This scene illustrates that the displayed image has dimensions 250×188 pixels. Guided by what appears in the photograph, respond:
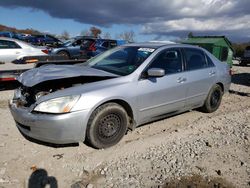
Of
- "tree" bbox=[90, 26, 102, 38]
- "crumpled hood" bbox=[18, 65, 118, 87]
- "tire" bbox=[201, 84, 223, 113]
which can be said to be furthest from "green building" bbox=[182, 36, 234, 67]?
"tree" bbox=[90, 26, 102, 38]

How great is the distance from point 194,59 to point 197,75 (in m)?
0.36

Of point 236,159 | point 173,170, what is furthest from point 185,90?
point 173,170

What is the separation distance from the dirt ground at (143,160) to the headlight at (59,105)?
0.70m

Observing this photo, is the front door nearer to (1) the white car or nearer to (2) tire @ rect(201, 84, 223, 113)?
(2) tire @ rect(201, 84, 223, 113)

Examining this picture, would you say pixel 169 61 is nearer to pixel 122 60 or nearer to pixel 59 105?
pixel 122 60

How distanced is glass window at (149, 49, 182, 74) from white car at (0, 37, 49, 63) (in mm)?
5585

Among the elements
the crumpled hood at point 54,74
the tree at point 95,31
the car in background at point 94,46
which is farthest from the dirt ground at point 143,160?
the tree at point 95,31

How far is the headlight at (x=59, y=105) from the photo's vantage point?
13.0ft

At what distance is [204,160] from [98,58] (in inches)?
114

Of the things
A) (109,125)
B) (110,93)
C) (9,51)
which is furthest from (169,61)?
(9,51)

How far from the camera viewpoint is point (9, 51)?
9344mm

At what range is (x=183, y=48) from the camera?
19.0ft

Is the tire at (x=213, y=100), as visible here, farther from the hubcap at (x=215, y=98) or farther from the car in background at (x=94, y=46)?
the car in background at (x=94, y=46)

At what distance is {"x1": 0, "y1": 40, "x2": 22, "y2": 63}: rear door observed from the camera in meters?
9.15
